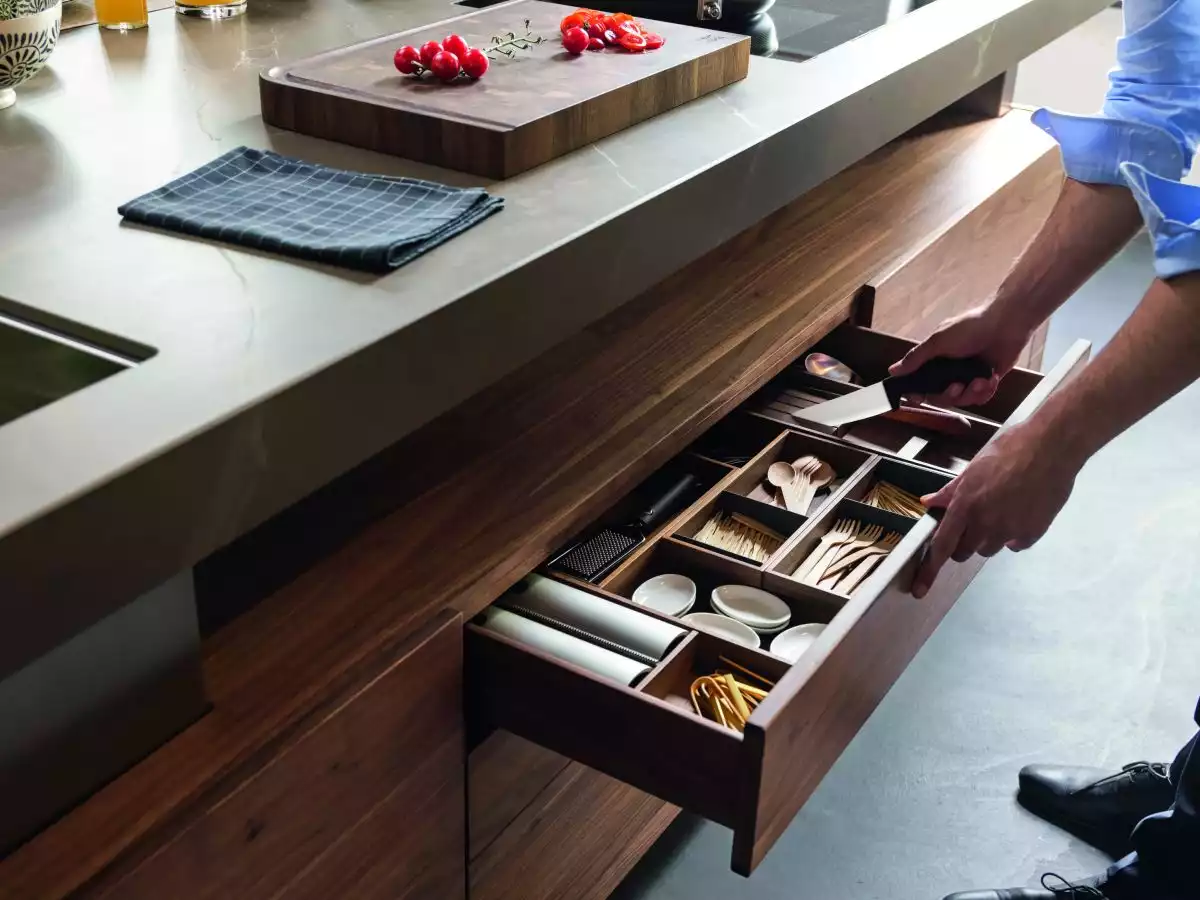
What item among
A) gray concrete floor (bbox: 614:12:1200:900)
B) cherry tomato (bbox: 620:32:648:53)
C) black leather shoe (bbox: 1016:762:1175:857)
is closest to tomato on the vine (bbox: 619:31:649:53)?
cherry tomato (bbox: 620:32:648:53)

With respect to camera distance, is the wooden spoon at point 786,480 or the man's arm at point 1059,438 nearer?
the man's arm at point 1059,438

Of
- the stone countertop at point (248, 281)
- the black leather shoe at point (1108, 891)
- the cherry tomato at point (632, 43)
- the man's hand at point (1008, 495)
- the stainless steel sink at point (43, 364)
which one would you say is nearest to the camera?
the stone countertop at point (248, 281)

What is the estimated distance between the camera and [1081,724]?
6.17ft

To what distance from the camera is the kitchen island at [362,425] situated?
2.48ft

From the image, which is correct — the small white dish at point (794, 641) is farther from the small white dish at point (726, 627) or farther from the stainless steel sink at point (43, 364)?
the stainless steel sink at point (43, 364)

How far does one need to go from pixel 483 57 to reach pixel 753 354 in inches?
18.2

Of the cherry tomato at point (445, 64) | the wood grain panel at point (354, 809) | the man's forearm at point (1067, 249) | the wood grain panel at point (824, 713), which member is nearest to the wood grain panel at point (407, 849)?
the wood grain panel at point (354, 809)

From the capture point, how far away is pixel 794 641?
3.93ft

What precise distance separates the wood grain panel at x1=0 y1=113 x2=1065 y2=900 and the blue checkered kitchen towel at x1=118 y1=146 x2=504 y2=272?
0.28 m

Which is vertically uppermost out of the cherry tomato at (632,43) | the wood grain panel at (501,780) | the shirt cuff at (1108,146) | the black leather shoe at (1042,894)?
the cherry tomato at (632,43)

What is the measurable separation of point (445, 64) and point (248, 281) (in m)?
→ 0.38

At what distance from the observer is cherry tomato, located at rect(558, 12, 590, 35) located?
1.31m

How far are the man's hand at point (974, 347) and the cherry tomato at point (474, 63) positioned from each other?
606mm

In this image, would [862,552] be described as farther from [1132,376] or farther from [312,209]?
[312,209]
